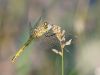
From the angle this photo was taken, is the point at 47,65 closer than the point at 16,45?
Yes

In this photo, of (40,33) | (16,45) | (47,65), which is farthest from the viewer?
(16,45)

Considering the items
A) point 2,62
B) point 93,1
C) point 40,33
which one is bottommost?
point 40,33

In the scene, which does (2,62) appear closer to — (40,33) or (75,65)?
(75,65)

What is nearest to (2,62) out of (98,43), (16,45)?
(16,45)

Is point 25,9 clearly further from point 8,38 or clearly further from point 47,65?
point 47,65

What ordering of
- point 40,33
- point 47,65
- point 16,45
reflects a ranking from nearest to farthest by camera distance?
point 40,33 < point 47,65 < point 16,45

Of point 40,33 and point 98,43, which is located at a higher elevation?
point 98,43

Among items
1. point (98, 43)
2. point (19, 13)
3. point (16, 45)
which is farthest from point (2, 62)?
point (98, 43)
